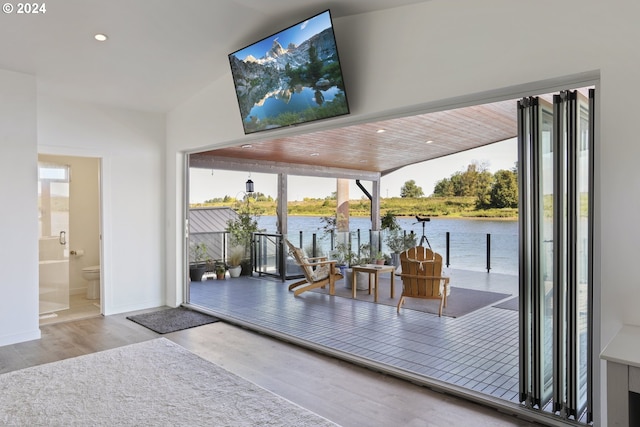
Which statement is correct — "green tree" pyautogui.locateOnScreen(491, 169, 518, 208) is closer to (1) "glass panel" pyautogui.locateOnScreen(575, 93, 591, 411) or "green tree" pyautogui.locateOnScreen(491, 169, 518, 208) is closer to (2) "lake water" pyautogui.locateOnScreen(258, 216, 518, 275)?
(2) "lake water" pyautogui.locateOnScreen(258, 216, 518, 275)

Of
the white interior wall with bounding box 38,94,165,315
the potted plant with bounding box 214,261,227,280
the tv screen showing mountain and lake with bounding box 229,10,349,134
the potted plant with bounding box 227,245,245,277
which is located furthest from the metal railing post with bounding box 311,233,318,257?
the tv screen showing mountain and lake with bounding box 229,10,349,134

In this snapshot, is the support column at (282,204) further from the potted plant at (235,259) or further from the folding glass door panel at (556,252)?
the folding glass door panel at (556,252)

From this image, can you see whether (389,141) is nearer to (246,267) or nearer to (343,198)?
(246,267)

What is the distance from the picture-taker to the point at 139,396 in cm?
304

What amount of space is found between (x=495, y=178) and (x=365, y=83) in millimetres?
8421

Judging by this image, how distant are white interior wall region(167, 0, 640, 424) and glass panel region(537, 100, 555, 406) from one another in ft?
0.96

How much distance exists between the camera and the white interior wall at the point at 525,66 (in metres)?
2.24

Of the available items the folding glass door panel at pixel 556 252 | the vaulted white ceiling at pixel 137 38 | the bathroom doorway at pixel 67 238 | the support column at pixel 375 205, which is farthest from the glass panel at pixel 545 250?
the support column at pixel 375 205

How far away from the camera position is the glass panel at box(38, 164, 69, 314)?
5641 mm

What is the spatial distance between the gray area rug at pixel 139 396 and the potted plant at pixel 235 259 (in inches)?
189

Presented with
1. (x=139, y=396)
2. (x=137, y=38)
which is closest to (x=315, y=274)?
(x=139, y=396)

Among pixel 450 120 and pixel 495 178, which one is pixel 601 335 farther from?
pixel 495 178

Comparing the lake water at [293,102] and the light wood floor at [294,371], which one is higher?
the lake water at [293,102]

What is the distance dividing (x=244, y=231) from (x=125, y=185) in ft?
11.3
